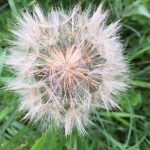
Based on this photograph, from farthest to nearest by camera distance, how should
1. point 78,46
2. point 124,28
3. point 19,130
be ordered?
point 124,28, point 19,130, point 78,46

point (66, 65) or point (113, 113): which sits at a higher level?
point (66, 65)

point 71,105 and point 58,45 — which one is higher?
point 58,45

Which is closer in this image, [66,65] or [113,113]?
[66,65]

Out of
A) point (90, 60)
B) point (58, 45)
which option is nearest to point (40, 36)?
point (58, 45)

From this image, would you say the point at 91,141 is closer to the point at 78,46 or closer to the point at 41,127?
the point at 41,127

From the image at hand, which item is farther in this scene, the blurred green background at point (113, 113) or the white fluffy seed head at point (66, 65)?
the blurred green background at point (113, 113)
